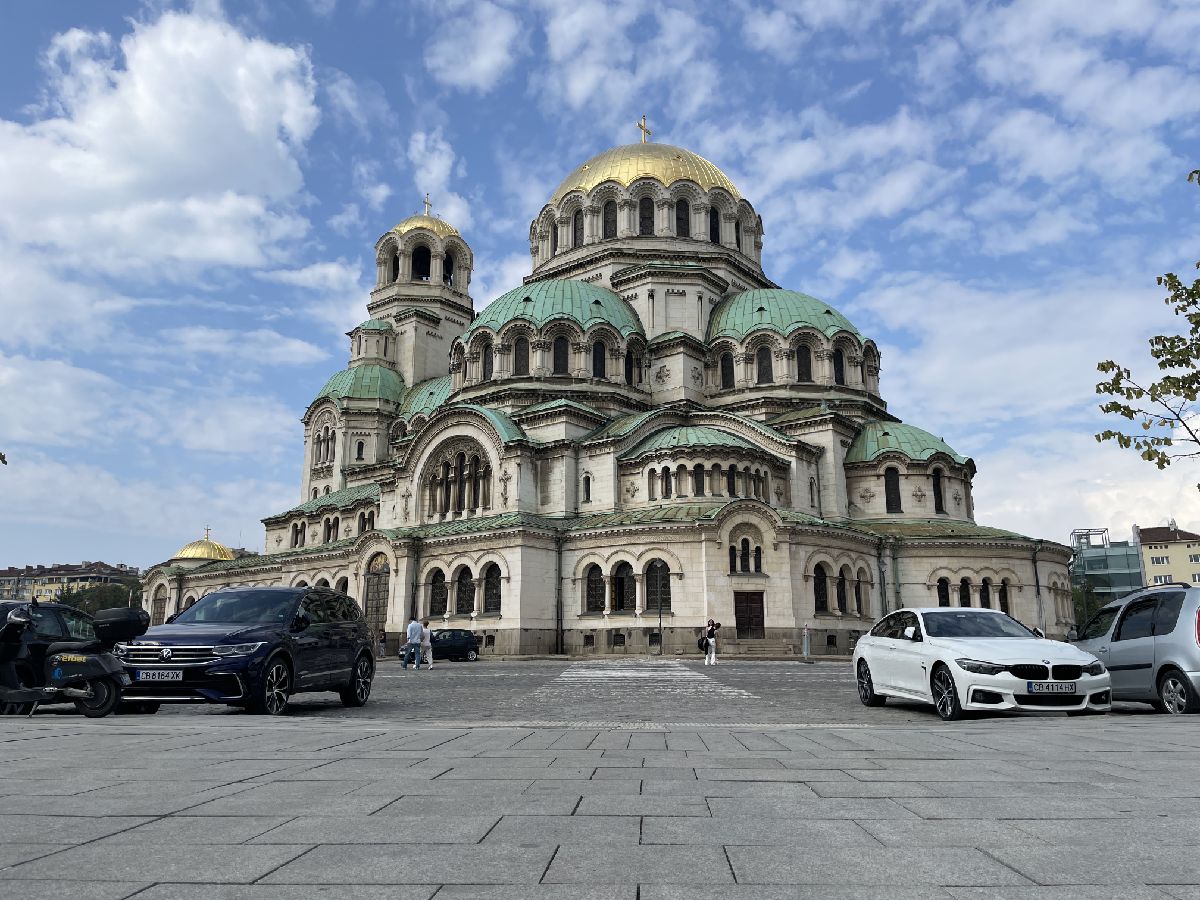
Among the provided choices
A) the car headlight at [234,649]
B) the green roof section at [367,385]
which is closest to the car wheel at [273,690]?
the car headlight at [234,649]

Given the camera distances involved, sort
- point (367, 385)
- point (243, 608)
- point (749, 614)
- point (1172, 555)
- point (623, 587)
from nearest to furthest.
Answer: point (243, 608)
point (749, 614)
point (623, 587)
point (367, 385)
point (1172, 555)

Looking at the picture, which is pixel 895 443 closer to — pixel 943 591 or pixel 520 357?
pixel 943 591

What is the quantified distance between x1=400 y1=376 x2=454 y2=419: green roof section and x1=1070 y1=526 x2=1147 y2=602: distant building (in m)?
61.6

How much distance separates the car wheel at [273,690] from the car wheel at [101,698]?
1.87 m

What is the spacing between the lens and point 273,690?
12.3 m

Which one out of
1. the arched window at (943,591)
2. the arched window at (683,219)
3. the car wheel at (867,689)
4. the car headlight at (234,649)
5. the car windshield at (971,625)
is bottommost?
the car wheel at (867,689)

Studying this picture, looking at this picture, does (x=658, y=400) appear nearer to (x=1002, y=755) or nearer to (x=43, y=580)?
(x=1002, y=755)

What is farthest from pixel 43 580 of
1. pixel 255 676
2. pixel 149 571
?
pixel 255 676

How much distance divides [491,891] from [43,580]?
184m

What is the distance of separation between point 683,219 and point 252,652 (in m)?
46.2

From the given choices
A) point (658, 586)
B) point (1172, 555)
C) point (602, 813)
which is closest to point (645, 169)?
point (658, 586)

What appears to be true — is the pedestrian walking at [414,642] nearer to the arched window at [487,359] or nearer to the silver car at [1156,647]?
the silver car at [1156,647]

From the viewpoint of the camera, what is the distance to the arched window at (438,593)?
1709 inches

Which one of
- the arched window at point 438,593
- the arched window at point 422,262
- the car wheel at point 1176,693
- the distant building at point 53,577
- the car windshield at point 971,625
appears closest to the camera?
the car wheel at point 1176,693
